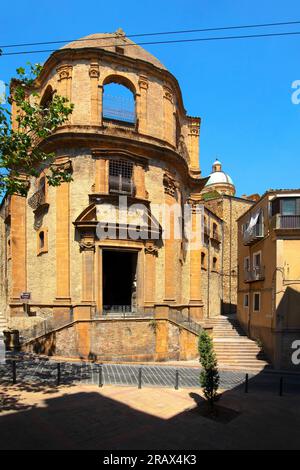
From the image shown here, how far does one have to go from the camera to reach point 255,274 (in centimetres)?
1950

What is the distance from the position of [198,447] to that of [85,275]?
10.6 m

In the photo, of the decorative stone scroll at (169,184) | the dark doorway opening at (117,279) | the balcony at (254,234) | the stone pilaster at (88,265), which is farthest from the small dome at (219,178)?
the stone pilaster at (88,265)

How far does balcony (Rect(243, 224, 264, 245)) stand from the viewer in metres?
19.1

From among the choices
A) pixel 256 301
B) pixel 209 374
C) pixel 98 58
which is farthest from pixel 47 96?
pixel 256 301

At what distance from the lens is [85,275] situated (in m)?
16.0

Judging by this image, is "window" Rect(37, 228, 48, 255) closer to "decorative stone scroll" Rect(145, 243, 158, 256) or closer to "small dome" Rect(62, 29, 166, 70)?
"decorative stone scroll" Rect(145, 243, 158, 256)

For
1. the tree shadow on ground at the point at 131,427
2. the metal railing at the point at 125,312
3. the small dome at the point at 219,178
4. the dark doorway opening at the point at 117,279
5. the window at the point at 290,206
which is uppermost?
the small dome at the point at 219,178

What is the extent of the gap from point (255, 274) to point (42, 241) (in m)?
14.0

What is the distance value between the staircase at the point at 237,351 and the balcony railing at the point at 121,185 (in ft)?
36.7

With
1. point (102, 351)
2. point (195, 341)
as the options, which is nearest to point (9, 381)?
point (102, 351)

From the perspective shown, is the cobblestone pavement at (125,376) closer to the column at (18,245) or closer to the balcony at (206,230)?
the column at (18,245)

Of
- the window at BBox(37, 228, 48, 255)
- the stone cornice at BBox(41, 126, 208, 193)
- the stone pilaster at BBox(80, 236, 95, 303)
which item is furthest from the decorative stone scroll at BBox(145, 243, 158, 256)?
the window at BBox(37, 228, 48, 255)

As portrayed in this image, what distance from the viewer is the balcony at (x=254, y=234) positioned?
1906 centimetres

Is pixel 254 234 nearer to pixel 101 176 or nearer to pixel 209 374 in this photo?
pixel 101 176
